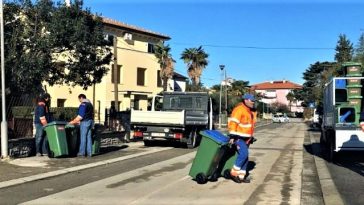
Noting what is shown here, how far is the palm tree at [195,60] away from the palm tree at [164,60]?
1005cm

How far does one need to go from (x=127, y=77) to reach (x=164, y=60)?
15.3 feet

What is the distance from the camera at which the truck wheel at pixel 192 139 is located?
19.9 meters

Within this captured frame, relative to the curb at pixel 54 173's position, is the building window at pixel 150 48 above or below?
above

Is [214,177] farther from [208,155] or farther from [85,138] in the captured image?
[85,138]

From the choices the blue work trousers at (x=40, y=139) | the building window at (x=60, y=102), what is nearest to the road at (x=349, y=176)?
the blue work trousers at (x=40, y=139)

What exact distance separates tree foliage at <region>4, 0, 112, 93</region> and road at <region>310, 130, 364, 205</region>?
344 inches

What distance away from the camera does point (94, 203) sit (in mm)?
8320

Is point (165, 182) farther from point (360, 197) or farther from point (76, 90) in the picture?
point (76, 90)

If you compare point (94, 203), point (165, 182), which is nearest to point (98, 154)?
point (165, 182)

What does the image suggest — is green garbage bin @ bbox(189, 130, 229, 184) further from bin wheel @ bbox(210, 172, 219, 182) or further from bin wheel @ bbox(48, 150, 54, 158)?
bin wheel @ bbox(48, 150, 54, 158)

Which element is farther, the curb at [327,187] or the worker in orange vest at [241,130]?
the worker in orange vest at [241,130]

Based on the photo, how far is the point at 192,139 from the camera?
20.1 meters

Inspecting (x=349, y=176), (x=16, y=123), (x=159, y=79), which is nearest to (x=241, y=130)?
(x=349, y=176)

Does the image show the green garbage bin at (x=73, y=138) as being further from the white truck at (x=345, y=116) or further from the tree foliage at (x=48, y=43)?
the white truck at (x=345, y=116)
